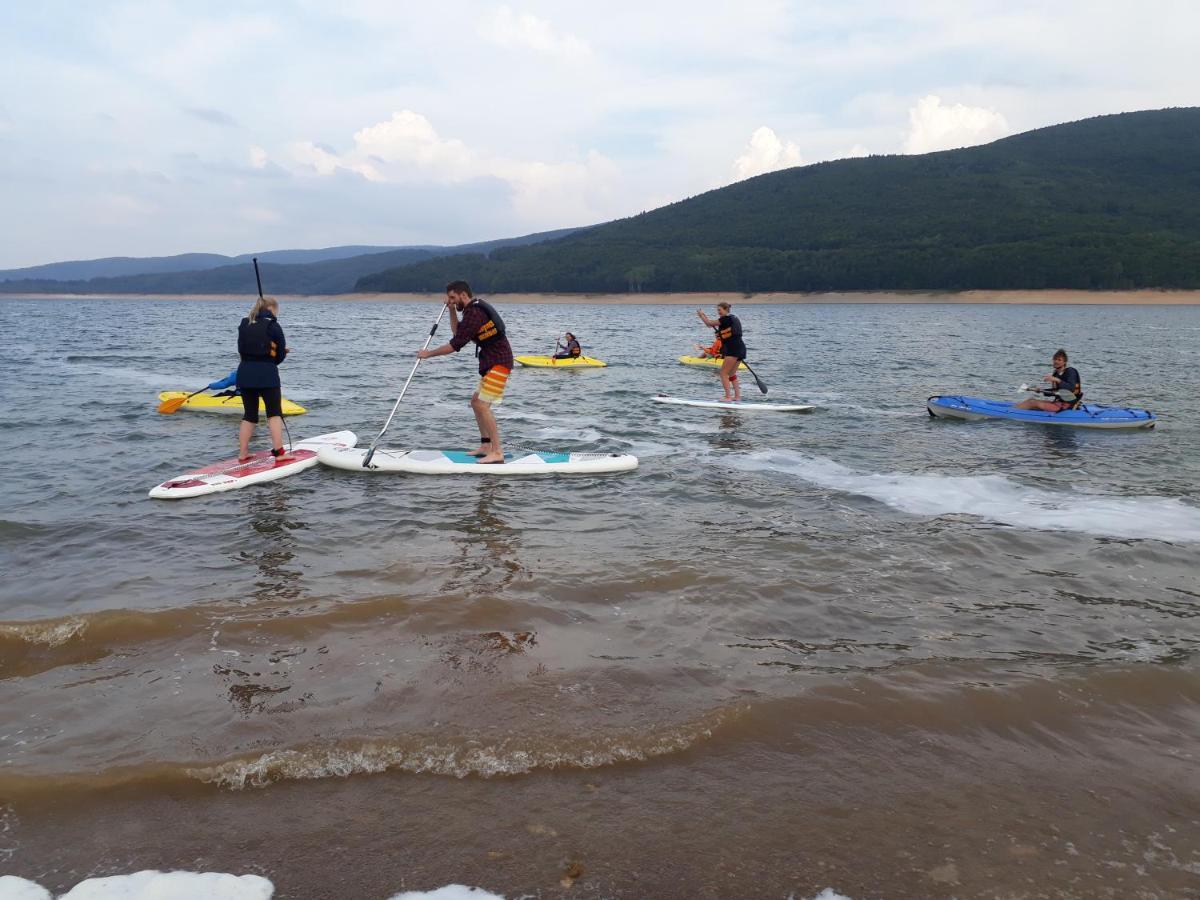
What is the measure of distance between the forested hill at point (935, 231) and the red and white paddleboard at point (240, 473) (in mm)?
124707

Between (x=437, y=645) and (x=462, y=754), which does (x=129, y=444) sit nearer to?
(x=437, y=645)

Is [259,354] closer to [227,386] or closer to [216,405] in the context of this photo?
[227,386]

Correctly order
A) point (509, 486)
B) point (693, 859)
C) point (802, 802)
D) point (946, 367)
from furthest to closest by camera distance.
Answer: point (946, 367)
point (509, 486)
point (802, 802)
point (693, 859)

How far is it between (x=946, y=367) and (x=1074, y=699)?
27212mm

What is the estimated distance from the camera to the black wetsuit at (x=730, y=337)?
1773cm

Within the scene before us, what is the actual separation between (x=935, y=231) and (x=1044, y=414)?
140 metres

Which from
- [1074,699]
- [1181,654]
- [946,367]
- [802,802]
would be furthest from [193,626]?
[946,367]

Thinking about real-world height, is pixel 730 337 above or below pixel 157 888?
above

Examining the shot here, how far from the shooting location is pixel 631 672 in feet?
16.6

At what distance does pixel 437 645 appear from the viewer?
5.45 m

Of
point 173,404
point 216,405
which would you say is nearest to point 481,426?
point 216,405

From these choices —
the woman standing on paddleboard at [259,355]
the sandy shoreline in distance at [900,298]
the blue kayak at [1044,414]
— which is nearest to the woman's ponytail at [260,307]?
the woman standing on paddleboard at [259,355]

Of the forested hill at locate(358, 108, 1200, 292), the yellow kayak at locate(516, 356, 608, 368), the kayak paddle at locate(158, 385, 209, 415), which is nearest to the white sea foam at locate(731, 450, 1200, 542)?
the kayak paddle at locate(158, 385, 209, 415)

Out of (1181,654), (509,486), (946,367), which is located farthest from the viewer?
(946,367)
